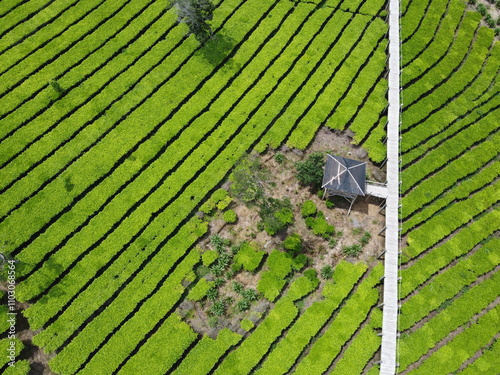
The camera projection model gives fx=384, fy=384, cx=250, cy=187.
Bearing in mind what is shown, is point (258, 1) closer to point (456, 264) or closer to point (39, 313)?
point (456, 264)

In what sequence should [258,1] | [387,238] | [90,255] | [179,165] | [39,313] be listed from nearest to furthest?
1. [39,313]
2. [90,255]
3. [387,238]
4. [179,165]
5. [258,1]

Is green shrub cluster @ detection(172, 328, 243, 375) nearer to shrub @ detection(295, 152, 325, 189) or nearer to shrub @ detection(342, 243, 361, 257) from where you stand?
shrub @ detection(342, 243, 361, 257)

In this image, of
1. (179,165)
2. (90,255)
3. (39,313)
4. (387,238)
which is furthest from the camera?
(179,165)

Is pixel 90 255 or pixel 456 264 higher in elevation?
pixel 90 255

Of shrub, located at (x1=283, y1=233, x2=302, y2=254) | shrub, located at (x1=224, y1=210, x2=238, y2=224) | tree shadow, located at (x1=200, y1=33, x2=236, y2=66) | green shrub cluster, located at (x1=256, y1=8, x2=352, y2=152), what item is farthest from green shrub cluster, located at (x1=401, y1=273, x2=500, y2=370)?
tree shadow, located at (x1=200, y1=33, x2=236, y2=66)

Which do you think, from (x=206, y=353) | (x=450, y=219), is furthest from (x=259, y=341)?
(x=450, y=219)

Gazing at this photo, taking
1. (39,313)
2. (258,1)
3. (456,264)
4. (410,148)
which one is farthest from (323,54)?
(39,313)

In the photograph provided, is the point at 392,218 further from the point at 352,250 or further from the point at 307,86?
the point at 307,86

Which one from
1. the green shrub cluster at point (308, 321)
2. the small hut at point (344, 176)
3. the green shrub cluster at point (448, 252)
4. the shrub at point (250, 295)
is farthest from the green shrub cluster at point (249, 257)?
the green shrub cluster at point (448, 252)
